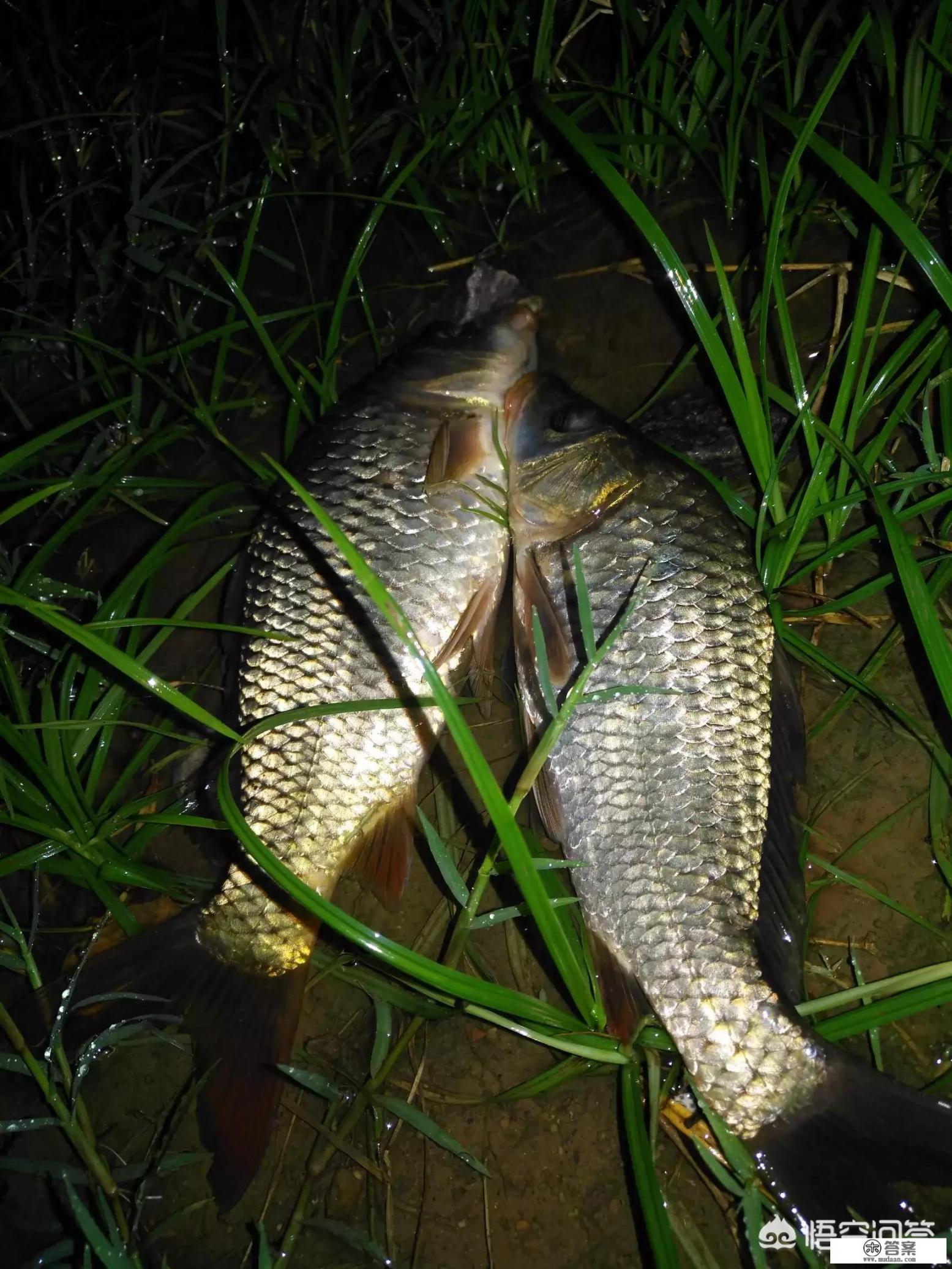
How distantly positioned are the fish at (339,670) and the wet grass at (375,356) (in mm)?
179

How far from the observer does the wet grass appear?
2066 millimetres

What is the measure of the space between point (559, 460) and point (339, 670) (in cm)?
87

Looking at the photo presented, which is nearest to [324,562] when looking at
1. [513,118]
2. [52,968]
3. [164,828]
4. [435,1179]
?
[164,828]

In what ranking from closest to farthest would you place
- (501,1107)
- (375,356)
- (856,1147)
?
(856,1147)
(501,1107)
(375,356)

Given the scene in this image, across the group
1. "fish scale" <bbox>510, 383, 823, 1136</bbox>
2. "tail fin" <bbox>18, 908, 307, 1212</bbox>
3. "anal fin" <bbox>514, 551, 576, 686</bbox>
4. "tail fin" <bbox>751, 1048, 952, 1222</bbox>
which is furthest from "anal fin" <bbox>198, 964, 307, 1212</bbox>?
"tail fin" <bbox>751, 1048, 952, 1222</bbox>

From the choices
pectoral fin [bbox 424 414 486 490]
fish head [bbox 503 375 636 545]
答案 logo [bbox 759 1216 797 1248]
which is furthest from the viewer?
pectoral fin [bbox 424 414 486 490]

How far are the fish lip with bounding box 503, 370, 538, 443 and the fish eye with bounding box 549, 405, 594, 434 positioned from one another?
146 millimetres

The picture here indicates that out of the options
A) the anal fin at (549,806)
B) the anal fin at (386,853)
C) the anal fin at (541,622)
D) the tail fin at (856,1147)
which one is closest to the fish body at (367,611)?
the anal fin at (386,853)

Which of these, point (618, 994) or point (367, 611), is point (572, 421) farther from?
point (618, 994)

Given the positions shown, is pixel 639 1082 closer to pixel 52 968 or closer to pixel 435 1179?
pixel 435 1179

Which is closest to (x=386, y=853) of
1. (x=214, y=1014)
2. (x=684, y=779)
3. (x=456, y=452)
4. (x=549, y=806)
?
(x=549, y=806)

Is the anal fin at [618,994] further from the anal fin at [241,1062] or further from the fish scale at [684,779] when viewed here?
the anal fin at [241,1062]

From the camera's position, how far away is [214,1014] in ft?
7.43

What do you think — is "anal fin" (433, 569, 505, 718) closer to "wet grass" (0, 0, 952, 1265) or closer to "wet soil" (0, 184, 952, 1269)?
"wet soil" (0, 184, 952, 1269)
